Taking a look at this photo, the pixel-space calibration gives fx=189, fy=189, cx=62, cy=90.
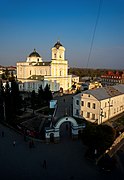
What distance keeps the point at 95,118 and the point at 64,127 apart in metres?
4.75

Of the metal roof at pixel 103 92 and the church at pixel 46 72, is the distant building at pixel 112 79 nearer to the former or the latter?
the church at pixel 46 72

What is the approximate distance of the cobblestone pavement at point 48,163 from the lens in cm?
1480

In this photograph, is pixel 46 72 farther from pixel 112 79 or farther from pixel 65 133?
pixel 112 79

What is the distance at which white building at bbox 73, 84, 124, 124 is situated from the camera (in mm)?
26500

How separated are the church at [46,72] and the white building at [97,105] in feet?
79.0

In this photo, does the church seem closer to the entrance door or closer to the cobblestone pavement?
the entrance door

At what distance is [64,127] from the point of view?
83.2ft

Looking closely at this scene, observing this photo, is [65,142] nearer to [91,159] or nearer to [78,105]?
[91,159]

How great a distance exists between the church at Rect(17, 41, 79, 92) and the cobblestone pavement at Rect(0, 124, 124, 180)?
32.1 meters

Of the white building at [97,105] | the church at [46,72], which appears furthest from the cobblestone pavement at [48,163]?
the church at [46,72]

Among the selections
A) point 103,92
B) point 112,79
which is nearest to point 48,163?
point 103,92

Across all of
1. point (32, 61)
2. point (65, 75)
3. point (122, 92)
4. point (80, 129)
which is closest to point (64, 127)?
point (80, 129)

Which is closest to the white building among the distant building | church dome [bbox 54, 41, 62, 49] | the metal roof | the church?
the metal roof

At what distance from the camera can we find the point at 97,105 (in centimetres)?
2630
